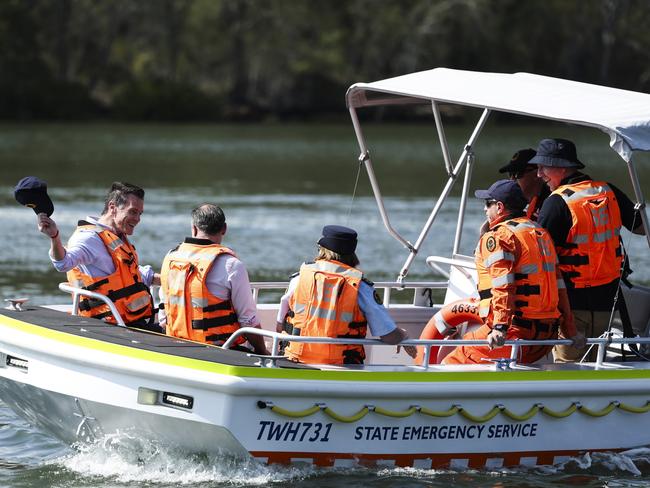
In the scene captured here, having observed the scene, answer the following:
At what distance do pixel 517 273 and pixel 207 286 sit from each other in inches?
67.2

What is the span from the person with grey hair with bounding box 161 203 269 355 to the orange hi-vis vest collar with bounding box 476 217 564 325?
1311 millimetres

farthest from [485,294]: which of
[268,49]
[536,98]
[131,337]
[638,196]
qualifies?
[268,49]

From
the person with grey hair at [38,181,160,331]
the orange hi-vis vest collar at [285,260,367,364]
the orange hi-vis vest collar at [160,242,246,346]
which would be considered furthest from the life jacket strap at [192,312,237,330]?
the person with grey hair at [38,181,160,331]

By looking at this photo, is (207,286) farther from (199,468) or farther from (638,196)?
(638,196)

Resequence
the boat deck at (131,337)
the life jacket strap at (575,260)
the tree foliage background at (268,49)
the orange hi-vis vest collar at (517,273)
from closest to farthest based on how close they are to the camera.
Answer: the boat deck at (131,337), the orange hi-vis vest collar at (517,273), the life jacket strap at (575,260), the tree foliage background at (268,49)

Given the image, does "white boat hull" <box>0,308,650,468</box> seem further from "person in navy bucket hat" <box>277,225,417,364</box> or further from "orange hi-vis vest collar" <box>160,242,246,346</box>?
"orange hi-vis vest collar" <box>160,242,246,346</box>

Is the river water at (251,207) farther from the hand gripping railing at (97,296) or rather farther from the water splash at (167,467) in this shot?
the hand gripping railing at (97,296)

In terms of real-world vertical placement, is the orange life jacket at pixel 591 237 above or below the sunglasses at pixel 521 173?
below

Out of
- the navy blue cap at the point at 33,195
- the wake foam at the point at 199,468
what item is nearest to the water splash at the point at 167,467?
the wake foam at the point at 199,468

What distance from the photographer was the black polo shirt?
24.3 feet

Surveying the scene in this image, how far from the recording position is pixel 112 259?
7488 mm

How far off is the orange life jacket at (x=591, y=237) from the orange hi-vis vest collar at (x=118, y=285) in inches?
97.5

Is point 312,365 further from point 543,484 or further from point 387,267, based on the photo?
point 387,267

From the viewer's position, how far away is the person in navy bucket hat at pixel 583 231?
Result: 24.4ft
